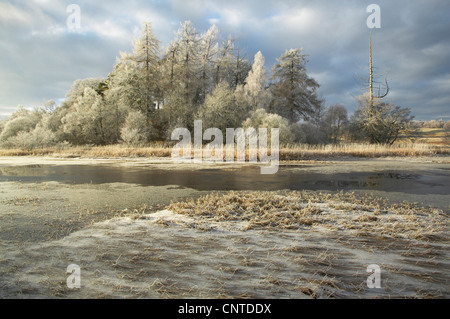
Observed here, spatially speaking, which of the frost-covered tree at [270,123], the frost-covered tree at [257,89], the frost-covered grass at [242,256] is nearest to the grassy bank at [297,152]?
the frost-covered tree at [270,123]

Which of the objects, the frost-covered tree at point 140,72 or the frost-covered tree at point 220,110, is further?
the frost-covered tree at point 140,72

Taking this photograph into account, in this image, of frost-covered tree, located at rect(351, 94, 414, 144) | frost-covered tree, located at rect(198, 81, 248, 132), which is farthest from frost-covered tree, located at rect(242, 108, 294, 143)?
frost-covered tree, located at rect(351, 94, 414, 144)

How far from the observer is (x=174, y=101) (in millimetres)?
31594

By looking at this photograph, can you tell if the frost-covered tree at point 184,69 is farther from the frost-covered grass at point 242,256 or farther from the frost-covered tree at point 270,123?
the frost-covered grass at point 242,256

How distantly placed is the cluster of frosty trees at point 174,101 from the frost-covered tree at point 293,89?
0.47 feet

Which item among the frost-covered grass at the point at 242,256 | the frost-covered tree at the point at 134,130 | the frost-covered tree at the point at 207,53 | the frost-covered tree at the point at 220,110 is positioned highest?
the frost-covered tree at the point at 207,53

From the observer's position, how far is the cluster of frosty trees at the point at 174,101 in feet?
95.6

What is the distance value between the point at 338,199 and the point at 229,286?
543 centimetres

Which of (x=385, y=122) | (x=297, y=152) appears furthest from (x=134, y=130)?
(x=385, y=122)

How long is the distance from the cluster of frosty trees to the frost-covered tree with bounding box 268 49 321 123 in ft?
0.47

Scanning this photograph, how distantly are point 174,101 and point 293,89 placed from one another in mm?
17894

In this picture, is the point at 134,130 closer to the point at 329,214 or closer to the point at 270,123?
the point at 270,123
